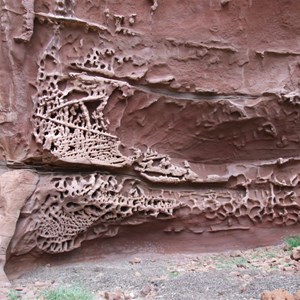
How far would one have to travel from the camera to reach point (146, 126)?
14.5 feet

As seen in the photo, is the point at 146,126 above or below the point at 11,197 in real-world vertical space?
above

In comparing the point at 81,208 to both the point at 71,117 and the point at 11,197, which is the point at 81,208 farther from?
the point at 71,117

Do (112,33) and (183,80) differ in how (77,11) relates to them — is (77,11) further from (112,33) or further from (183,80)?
(183,80)

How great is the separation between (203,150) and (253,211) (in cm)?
80

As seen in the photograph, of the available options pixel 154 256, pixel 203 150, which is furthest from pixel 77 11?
pixel 154 256

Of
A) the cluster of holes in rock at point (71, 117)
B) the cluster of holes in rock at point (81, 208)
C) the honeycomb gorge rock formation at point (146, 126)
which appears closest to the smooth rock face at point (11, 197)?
the honeycomb gorge rock formation at point (146, 126)

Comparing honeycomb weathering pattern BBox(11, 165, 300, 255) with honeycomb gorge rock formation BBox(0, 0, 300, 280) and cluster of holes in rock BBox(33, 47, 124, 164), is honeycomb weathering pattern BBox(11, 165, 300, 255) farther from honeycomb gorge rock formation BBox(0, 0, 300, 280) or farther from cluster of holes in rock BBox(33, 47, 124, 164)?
cluster of holes in rock BBox(33, 47, 124, 164)

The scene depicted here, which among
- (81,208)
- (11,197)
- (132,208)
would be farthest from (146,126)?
(11,197)

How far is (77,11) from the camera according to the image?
4000 mm

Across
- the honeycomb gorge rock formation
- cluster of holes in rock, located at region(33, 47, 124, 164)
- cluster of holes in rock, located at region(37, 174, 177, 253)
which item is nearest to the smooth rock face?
the honeycomb gorge rock formation

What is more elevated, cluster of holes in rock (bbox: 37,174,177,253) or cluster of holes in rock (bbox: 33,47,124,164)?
cluster of holes in rock (bbox: 33,47,124,164)

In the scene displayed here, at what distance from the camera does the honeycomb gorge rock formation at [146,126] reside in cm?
371

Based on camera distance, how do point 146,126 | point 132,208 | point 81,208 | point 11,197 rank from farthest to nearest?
point 146,126 → point 132,208 → point 81,208 → point 11,197

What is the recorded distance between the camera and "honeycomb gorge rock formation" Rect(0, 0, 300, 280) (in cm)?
371
